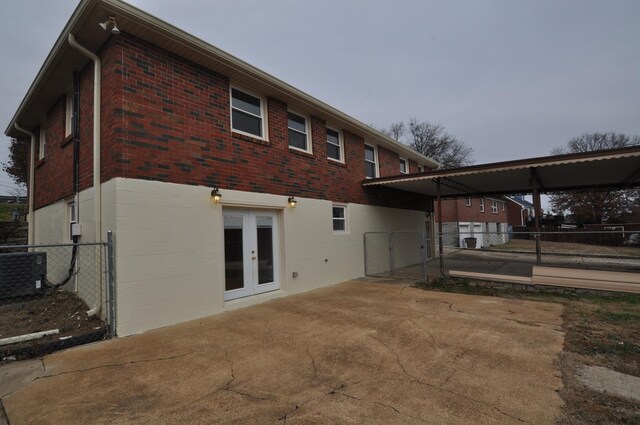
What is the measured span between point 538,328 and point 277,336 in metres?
4.20

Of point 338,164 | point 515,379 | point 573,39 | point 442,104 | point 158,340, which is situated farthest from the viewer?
point 442,104

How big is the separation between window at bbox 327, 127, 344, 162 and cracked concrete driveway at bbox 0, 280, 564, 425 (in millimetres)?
6044

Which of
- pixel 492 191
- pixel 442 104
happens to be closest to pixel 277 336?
pixel 492 191

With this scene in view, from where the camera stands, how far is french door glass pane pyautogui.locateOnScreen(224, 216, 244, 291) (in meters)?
6.82

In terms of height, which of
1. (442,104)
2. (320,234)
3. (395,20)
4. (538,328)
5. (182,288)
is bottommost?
(538,328)

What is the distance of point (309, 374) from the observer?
11.7ft

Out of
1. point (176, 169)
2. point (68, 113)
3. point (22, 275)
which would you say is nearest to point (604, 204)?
point (176, 169)

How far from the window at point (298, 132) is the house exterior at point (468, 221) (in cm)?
1606

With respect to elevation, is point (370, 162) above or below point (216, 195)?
above

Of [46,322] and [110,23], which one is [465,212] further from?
[46,322]

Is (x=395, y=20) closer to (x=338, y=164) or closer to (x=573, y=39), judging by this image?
(x=573, y=39)

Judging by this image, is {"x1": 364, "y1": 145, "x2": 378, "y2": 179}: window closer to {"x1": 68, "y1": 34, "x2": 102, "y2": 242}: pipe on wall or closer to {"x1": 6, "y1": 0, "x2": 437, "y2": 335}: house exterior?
{"x1": 6, "y1": 0, "x2": 437, "y2": 335}: house exterior

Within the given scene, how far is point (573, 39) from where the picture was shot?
43.6 feet

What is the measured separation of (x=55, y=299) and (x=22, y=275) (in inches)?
38.0
